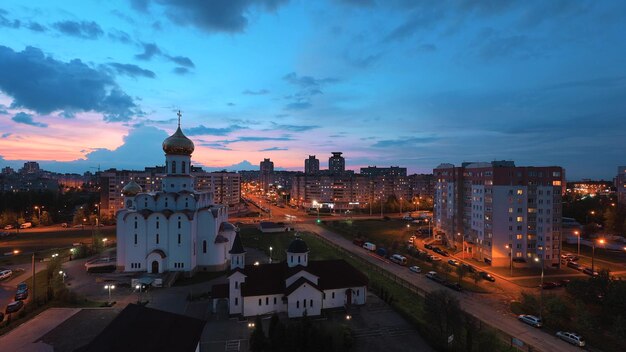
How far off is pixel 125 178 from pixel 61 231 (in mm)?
21873

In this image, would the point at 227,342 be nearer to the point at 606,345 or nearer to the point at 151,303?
the point at 151,303

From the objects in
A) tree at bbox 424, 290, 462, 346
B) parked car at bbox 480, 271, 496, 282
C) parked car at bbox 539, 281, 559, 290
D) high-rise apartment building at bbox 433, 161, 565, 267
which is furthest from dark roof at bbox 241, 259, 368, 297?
high-rise apartment building at bbox 433, 161, 565, 267

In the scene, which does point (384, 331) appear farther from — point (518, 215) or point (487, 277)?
point (518, 215)

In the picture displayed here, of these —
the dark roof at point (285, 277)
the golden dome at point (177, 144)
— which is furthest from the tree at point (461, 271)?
the golden dome at point (177, 144)

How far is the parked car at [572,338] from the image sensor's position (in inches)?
965

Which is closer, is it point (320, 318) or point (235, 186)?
point (320, 318)

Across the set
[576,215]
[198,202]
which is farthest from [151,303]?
[576,215]

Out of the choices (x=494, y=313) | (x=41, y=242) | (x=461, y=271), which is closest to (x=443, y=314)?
(x=494, y=313)

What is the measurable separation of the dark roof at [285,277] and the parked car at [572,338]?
15.4m

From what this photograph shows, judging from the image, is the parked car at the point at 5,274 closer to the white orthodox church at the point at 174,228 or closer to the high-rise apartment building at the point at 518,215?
the white orthodox church at the point at 174,228

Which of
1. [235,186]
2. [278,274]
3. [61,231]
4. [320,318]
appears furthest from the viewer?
[235,186]

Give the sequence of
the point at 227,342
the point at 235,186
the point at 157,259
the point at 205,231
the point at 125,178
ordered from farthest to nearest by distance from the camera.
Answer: the point at 235,186 → the point at 125,178 → the point at 205,231 → the point at 157,259 → the point at 227,342

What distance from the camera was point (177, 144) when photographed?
45.3 m

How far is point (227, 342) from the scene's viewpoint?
79.5 feet
